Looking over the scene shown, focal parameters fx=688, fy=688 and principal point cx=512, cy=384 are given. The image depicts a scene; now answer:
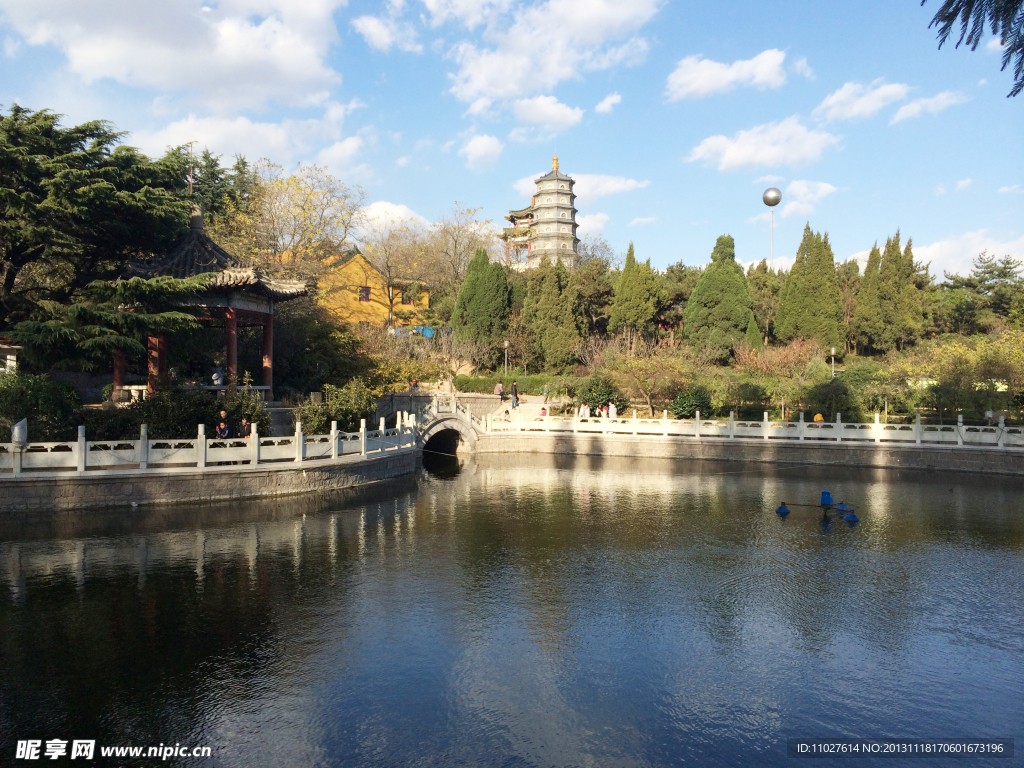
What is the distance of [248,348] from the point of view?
25.8 m

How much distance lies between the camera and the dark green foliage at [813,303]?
40.7 metres

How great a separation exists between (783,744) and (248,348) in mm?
23563

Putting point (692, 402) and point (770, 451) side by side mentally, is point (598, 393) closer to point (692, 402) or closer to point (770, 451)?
point (692, 402)

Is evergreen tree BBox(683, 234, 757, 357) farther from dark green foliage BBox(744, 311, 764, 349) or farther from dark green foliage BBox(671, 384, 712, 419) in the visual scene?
dark green foliage BBox(671, 384, 712, 419)

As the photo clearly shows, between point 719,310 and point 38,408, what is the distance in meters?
34.5

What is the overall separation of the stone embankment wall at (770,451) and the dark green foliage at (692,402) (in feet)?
12.8

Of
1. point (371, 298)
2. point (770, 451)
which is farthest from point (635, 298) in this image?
point (770, 451)

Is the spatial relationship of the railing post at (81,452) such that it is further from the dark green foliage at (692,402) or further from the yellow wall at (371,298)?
the yellow wall at (371,298)

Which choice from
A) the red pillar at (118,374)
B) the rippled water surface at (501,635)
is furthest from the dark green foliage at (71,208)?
the rippled water surface at (501,635)

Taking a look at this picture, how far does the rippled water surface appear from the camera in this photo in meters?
6.41

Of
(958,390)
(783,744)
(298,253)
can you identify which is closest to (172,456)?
(783,744)

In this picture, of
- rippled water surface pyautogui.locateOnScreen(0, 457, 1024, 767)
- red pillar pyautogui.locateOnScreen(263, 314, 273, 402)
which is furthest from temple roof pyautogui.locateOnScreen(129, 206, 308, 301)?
rippled water surface pyautogui.locateOnScreen(0, 457, 1024, 767)

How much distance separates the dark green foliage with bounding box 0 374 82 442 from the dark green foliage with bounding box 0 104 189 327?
4658 millimetres

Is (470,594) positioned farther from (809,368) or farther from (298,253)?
(809,368)
